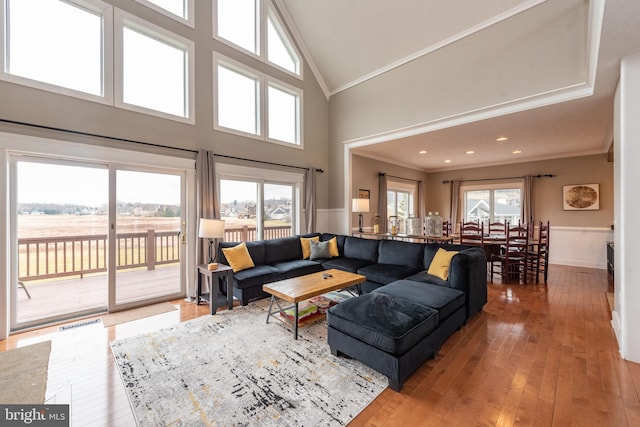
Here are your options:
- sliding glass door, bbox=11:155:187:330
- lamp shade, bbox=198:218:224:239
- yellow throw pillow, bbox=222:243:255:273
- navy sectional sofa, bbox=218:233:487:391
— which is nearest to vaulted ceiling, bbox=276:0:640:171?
navy sectional sofa, bbox=218:233:487:391

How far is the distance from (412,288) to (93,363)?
121 inches

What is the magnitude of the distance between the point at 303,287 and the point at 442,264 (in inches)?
69.1

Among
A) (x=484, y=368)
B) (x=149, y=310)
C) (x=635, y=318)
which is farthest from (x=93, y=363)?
(x=635, y=318)

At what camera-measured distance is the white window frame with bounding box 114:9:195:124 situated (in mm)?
3492

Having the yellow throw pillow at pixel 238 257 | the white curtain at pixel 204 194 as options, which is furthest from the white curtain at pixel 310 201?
the white curtain at pixel 204 194

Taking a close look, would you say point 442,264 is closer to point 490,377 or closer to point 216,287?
point 490,377

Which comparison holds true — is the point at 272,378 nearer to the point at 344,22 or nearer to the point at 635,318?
the point at 635,318

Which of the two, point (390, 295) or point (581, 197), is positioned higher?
point (581, 197)

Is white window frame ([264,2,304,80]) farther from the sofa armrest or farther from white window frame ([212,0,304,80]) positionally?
the sofa armrest

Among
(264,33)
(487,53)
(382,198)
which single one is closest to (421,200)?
(382,198)

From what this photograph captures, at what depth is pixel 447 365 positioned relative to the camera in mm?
2254

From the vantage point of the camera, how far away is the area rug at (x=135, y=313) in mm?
3252

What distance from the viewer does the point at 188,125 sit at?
413cm

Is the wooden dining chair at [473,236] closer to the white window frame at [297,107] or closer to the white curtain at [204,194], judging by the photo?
the white window frame at [297,107]
